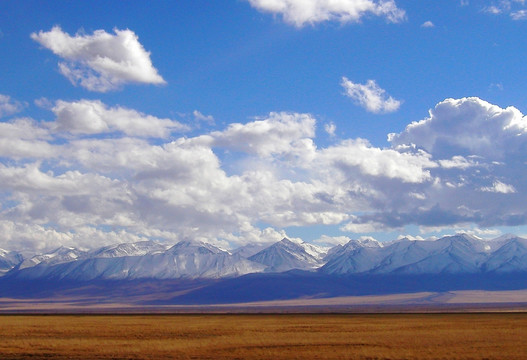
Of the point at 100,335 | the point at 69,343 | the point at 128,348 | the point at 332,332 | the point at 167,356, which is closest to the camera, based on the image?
the point at 167,356

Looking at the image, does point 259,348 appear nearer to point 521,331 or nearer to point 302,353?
point 302,353

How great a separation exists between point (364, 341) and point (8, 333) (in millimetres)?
39808

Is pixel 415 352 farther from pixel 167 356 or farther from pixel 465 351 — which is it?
pixel 167 356

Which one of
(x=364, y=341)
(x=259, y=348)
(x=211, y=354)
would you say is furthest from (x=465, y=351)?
(x=211, y=354)

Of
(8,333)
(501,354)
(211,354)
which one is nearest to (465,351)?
(501,354)

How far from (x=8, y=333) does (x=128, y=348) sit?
80.6 feet

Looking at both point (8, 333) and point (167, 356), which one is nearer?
point (167, 356)

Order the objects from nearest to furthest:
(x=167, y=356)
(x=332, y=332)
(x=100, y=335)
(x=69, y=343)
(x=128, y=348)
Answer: (x=167, y=356)
(x=128, y=348)
(x=69, y=343)
(x=100, y=335)
(x=332, y=332)

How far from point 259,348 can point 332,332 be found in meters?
20.6

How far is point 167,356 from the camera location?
48188mm

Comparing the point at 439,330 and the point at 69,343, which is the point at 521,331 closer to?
the point at 439,330

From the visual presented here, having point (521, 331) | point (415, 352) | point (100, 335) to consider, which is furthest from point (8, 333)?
point (521, 331)

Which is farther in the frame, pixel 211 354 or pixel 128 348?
pixel 128 348

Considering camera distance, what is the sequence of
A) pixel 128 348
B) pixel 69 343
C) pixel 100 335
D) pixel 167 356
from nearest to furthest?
pixel 167 356 < pixel 128 348 < pixel 69 343 < pixel 100 335
